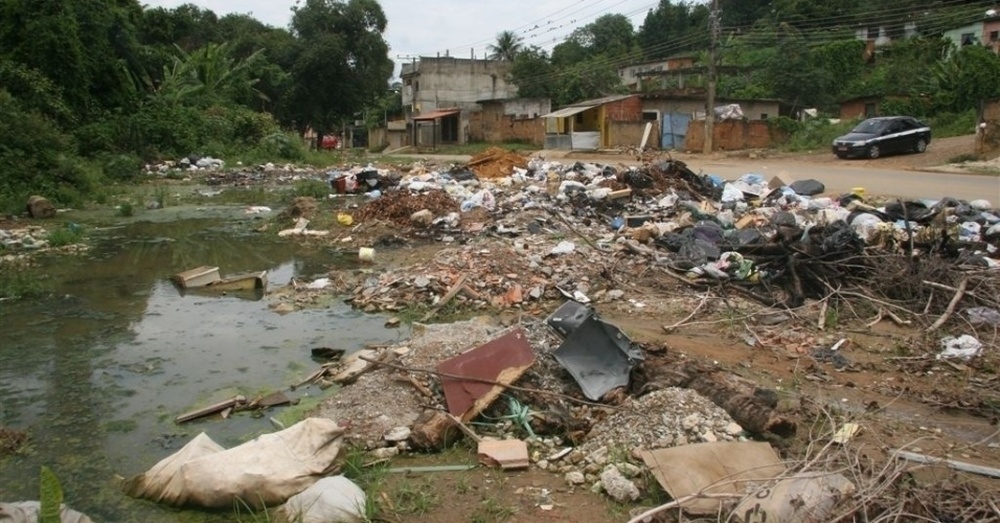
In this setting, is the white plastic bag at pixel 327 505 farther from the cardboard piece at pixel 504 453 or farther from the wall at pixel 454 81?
the wall at pixel 454 81

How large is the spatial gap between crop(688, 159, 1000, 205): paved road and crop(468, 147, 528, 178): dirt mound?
470cm

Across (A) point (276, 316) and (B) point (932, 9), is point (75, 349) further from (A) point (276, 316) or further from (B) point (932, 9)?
(B) point (932, 9)

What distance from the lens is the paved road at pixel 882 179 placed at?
12102 mm

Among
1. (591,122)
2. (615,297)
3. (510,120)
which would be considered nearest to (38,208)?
(615,297)

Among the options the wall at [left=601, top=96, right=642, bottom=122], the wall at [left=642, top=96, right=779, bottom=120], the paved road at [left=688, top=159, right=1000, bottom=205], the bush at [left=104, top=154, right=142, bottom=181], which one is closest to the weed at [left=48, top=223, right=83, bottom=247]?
the bush at [left=104, top=154, right=142, bottom=181]

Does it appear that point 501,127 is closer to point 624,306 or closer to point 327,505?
point 624,306

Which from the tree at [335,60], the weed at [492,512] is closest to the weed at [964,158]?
the weed at [492,512]

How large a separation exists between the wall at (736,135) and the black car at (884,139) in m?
7.49

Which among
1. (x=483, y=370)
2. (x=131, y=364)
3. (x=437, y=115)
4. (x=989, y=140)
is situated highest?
(x=437, y=115)

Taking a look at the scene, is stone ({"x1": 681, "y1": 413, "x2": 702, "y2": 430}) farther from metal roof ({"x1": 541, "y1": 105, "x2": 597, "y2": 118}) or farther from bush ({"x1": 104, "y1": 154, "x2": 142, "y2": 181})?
metal roof ({"x1": 541, "y1": 105, "x2": 597, "y2": 118})

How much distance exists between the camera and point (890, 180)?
47.3 ft

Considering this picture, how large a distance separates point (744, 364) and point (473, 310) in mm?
2280

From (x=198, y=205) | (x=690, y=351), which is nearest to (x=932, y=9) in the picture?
(x=198, y=205)

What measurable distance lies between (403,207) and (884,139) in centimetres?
1527
